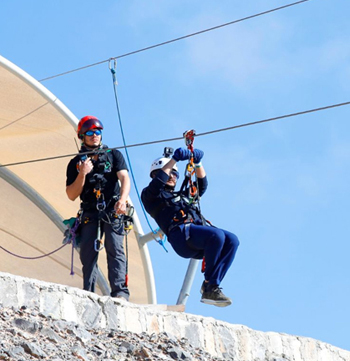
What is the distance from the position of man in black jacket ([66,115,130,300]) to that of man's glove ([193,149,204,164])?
0.66 meters

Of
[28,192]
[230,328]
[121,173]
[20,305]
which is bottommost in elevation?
[20,305]

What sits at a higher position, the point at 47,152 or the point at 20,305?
the point at 47,152

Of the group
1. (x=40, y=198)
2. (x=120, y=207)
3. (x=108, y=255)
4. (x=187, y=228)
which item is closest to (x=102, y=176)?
(x=120, y=207)

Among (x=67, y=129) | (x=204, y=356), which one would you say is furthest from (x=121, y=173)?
(x=67, y=129)

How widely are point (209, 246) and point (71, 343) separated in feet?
7.34

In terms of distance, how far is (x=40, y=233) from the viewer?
12844 millimetres

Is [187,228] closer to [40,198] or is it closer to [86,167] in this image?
[86,167]

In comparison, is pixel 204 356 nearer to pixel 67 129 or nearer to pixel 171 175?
pixel 171 175

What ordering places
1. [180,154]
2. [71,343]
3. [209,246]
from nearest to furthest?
1. [71,343]
2. [209,246]
3. [180,154]

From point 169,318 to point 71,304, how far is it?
3.18ft

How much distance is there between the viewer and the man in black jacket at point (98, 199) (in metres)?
8.20

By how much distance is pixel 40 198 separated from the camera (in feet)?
42.2

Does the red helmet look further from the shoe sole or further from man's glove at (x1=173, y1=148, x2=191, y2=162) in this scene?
the shoe sole

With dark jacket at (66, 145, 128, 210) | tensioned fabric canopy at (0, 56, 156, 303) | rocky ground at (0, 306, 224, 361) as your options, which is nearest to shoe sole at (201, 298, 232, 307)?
rocky ground at (0, 306, 224, 361)
